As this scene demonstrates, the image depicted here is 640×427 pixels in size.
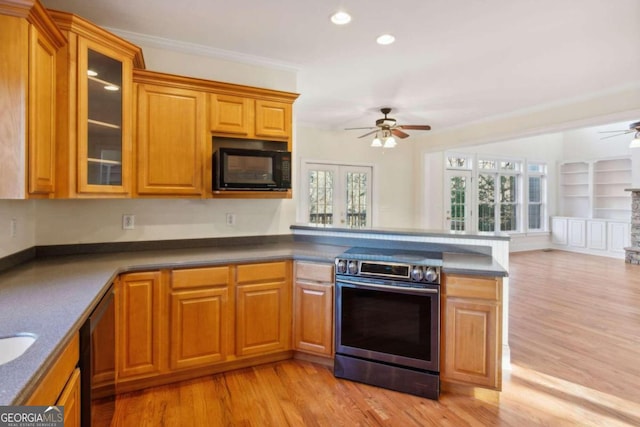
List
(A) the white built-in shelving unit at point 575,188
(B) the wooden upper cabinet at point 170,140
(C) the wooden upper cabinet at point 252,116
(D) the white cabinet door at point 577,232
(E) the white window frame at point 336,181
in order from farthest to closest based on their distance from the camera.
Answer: (A) the white built-in shelving unit at point 575,188, (D) the white cabinet door at point 577,232, (E) the white window frame at point 336,181, (C) the wooden upper cabinet at point 252,116, (B) the wooden upper cabinet at point 170,140

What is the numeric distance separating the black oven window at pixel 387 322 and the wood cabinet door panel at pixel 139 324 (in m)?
1.31

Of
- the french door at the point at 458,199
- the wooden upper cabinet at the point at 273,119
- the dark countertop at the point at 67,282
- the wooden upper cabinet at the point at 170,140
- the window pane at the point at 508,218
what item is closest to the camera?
the dark countertop at the point at 67,282

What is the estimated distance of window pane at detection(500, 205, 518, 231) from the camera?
8.66 meters

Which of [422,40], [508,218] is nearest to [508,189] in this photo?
[508,218]

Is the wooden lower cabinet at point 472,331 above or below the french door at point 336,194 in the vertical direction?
below

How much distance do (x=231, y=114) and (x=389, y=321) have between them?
2.05 metres

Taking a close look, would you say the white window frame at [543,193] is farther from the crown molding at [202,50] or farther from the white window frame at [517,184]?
the crown molding at [202,50]

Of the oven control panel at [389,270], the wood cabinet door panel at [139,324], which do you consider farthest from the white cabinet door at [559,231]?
the wood cabinet door panel at [139,324]

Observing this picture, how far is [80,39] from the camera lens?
7.01ft

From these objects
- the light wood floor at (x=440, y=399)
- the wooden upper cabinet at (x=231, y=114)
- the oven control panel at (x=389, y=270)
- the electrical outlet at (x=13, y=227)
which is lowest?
the light wood floor at (x=440, y=399)

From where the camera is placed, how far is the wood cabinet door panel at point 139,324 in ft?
7.63

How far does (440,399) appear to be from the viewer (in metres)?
2.38

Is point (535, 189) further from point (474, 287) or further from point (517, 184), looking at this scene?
point (474, 287)

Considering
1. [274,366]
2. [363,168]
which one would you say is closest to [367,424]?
[274,366]
